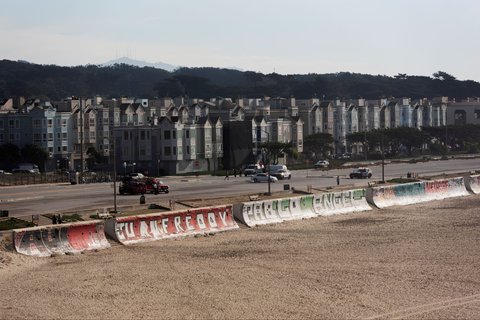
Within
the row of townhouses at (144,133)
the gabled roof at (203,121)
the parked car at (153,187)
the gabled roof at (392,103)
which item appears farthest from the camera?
the gabled roof at (392,103)

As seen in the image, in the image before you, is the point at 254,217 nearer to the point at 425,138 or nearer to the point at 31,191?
the point at 31,191

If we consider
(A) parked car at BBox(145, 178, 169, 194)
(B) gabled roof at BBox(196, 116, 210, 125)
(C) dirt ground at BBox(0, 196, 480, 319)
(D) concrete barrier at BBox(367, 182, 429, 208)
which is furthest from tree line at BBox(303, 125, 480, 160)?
(C) dirt ground at BBox(0, 196, 480, 319)

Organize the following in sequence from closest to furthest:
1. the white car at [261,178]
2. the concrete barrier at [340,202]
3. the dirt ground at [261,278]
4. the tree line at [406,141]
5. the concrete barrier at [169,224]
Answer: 1. the dirt ground at [261,278]
2. the concrete barrier at [169,224]
3. the concrete barrier at [340,202]
4. the white car at [261,178]
5. the tree line at [406,141]

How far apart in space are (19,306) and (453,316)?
1318cm

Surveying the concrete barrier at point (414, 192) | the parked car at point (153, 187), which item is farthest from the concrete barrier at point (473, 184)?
the parked car at point (153, 187)

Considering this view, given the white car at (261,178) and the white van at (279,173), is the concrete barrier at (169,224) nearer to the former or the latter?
the white car at (261,178)

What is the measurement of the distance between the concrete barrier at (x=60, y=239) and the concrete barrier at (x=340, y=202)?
58.1ft

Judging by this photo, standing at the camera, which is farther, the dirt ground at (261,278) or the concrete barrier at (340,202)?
the concrete barrier at (340,202)

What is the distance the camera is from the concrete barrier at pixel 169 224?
39.1 meters

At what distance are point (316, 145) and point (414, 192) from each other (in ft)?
267

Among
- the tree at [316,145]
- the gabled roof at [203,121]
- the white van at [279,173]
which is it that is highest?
the gabled roof at [203,121]

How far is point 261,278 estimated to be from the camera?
1213 inches

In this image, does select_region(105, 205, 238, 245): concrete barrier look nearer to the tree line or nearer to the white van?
the white van

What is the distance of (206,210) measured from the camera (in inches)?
1722
